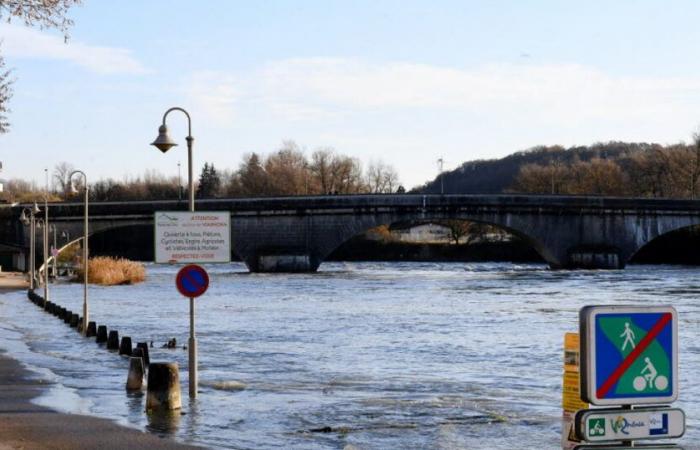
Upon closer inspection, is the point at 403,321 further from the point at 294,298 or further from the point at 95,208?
the point at 95,208

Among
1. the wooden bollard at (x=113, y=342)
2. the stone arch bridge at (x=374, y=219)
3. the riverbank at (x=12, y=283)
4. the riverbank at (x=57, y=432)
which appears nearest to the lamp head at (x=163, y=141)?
the riverbank at (x=57, y=432)

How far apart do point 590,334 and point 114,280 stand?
67532 millimetres

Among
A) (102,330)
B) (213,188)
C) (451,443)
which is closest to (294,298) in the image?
(102,330)

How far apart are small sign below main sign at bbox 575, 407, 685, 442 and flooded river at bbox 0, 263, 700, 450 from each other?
358 inches

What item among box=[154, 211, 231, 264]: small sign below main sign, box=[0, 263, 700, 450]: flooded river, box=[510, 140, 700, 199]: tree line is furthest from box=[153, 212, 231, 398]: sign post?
box=[510, 140, 700, 199]: tree line

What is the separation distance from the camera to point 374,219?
9394 cm

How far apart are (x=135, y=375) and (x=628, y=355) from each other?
14630 millimetres

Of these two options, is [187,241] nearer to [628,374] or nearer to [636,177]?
[628,374]

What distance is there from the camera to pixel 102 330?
30266 millimetres

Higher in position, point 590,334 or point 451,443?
point 590,334

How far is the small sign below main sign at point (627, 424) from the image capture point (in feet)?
19.9

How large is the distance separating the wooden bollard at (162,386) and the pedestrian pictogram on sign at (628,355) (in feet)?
37.7

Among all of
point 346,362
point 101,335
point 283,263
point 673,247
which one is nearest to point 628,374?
point 346,362

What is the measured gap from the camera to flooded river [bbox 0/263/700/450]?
54.1 ft
